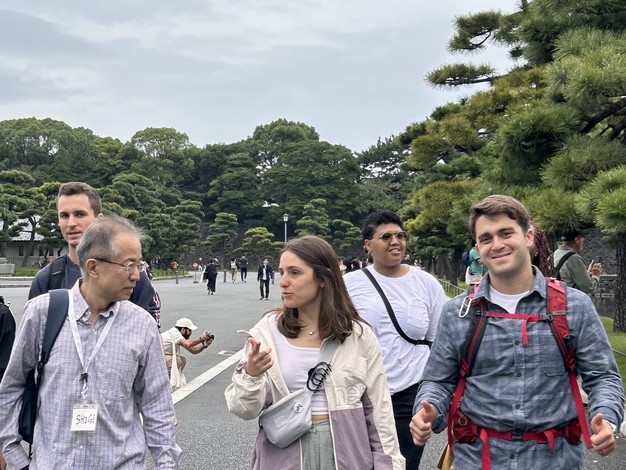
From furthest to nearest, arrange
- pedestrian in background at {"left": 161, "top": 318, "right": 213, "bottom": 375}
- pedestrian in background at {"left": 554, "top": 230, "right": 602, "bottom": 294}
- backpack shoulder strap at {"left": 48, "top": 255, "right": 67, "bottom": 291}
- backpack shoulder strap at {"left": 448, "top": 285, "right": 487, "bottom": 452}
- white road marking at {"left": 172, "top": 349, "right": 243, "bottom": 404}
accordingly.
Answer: white road marking at {"left": 172, "top": 349, "right": 243, "bottom": 404}
pedestrian in background at {"left": 554, "top": 230, "right": 602, "bottom": 294}
pedestrian in background at {"left": 161, "top": 318, "right": 213, "bottom": 375}
backpack shoulder strap at {"left": 48, "top": 255, "right": 67, "bottom": 291}
backpack shoulder strap at {"left": 448, "top": 285, "right": 487, "bottom": 452}

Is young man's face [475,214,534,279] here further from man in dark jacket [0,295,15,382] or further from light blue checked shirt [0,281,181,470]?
man in dark jacket [0,295,15,382]

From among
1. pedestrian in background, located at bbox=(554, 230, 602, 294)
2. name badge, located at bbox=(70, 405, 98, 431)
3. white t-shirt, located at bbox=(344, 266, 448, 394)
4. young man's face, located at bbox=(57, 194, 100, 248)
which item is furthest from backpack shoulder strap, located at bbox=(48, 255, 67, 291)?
pedestrian in background, located at bbox=(554, 230, 602, 294)

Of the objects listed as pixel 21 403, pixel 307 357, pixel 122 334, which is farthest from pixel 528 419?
pixel 21 403

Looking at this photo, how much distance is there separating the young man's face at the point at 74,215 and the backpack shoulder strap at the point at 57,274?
4.1 inches

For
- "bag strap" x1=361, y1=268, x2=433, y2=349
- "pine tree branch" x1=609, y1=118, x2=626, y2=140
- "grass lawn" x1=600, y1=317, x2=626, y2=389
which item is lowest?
"grass lawn" x1=600, y1=317, x2=626, y2=389

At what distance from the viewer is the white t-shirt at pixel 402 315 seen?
147 inches

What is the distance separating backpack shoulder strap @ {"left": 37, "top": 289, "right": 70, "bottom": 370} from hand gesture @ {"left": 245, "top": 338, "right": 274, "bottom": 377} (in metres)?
0.64

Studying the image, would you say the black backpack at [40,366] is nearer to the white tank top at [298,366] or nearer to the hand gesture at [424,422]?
the white tank top at [298,366]

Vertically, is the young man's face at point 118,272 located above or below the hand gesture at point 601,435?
above

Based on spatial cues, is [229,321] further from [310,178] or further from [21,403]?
[310,178]

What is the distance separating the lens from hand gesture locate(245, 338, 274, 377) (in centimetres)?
244

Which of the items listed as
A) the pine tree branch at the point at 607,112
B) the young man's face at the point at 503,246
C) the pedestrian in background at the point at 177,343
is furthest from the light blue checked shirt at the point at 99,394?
the pine tree branch at the point at 607,112

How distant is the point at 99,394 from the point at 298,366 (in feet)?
2.27

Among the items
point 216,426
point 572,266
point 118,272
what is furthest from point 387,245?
point 572,266
